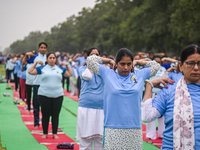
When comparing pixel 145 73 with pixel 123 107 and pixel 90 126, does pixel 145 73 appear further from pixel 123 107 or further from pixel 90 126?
pixel 90 126

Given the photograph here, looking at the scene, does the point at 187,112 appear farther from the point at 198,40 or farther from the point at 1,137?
the point at 198,40

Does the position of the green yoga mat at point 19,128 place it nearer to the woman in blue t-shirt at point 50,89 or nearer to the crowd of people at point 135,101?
the woman in blue t-shirt at point 50,89

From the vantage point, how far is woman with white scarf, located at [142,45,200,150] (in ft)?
10.2

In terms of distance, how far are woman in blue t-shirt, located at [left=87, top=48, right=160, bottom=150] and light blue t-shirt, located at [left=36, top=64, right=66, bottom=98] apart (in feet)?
12.6

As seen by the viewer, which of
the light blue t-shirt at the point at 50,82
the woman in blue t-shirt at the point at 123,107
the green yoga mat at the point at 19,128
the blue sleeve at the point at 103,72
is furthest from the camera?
the light blue t-shirt at the point at 50,82

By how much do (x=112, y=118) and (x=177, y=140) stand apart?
142cm

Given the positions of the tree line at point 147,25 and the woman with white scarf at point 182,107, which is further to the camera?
the tree line at point 147,25

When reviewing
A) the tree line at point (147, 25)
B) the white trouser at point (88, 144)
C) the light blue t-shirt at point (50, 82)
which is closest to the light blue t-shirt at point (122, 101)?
the white trouser at point (88, 144)

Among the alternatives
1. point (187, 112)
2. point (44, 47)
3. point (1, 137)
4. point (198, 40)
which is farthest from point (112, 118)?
point (198, 40)

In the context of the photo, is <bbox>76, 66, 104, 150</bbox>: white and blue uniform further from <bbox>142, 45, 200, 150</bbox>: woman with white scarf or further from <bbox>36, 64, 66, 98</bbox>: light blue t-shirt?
<bbox>142, 45, 200, 150</bbox>: woman with white scarf

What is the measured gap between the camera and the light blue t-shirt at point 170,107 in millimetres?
3119

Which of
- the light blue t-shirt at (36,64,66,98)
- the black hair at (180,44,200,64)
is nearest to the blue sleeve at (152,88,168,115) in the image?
the black hair at (180,44,200,64)

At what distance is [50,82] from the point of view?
325 inches

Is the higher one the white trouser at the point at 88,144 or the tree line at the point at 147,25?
the tree line at the point at 147,25
